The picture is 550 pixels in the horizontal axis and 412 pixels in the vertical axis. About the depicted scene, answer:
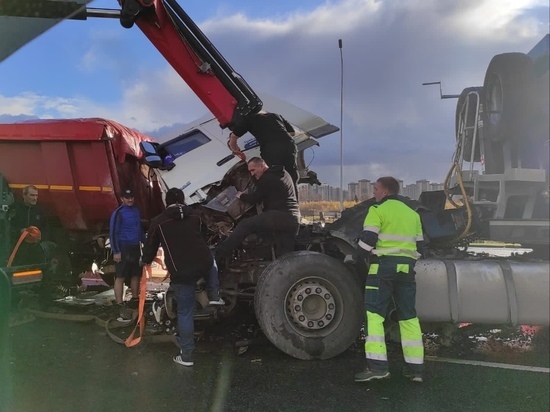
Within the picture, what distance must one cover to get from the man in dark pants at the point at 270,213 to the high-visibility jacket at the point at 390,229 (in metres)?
0.95

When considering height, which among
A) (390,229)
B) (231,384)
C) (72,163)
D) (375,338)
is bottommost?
(231,384)

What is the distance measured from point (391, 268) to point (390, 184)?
72 cm

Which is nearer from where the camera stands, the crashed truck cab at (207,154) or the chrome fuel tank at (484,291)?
the chrome fuel tank at (484,291)

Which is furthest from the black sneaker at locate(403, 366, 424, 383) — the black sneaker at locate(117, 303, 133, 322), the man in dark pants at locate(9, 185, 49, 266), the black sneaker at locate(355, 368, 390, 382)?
the man in dark pants at locate(9, 185, 49, 266)

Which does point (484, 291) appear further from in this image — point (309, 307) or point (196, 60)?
point (196, 60)

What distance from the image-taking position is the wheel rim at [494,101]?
13.2 feet

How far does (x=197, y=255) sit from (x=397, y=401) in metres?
2.14

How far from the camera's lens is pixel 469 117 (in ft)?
15.3

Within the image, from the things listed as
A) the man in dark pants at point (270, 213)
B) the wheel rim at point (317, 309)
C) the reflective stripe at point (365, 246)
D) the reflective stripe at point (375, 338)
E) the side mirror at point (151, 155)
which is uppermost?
the side mirror at point (151, 155)

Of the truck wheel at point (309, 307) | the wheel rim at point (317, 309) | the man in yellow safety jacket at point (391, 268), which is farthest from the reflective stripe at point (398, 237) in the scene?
the wheel rim at point (317, 309)

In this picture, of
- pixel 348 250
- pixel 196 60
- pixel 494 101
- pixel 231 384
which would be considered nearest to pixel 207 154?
pixel 196 60

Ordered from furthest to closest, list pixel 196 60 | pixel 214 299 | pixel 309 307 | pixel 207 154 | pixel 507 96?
pixel 207 154 → pixel 196 60 → pixel 214 299 → pixel 309 307 → pixel 507 96

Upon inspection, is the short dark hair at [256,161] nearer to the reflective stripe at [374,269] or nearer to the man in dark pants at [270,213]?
the man in dark pants at [270,213]

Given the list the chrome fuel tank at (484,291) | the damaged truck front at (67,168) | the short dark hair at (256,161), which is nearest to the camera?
the chrome fuel tank at (484,291)
